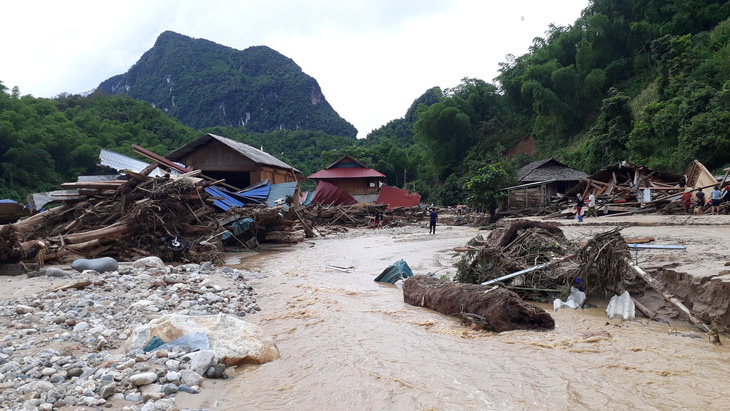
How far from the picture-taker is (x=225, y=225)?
14.1 metres

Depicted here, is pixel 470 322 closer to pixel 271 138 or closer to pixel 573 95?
pixel 573 95

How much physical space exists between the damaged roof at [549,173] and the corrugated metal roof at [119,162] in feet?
74.2

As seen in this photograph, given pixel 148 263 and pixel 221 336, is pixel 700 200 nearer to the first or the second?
pixel 221 336

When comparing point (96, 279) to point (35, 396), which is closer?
point (35, 396)

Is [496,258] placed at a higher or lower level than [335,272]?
higher

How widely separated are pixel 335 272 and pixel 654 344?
23.6 ft

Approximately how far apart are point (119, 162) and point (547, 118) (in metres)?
40.4


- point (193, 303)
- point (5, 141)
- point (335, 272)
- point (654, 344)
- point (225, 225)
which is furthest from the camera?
point (5, 141)

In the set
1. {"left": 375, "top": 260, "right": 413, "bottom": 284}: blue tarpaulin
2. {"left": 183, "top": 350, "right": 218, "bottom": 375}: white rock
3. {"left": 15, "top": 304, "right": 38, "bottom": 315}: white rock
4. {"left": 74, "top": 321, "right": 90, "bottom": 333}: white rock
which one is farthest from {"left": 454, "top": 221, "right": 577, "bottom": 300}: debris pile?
{"left": 15, "top": 304, "right": 38, "bottom": 315}: white rock

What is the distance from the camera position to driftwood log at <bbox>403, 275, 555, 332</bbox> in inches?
211

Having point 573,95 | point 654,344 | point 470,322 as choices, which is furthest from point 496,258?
point 573,95

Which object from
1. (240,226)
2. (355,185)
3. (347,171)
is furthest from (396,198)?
(240,226)

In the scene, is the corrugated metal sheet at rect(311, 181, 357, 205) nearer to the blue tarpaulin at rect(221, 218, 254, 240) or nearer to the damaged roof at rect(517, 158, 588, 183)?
the damaged roof at rect(517, 158, 588, 183)

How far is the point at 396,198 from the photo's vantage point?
34594 millimetres
